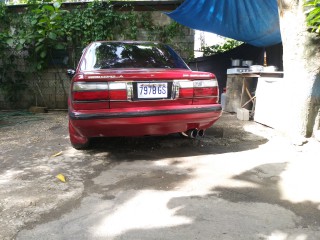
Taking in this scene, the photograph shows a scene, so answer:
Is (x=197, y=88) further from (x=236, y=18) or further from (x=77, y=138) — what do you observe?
(x=236, y=18)

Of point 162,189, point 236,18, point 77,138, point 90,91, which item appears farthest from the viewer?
point 236,18

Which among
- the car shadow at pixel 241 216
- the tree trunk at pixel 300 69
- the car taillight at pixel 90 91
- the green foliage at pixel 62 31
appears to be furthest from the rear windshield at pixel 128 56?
the green foliage at pixel 62 31

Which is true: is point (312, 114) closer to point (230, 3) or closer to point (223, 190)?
point (223, 190)

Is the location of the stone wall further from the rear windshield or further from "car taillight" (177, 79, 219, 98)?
"car taillight" (177, 79, 219, 98)

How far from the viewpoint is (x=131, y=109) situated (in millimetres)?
2793

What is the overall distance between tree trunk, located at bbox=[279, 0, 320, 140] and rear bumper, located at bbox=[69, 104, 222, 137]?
4.16 feet

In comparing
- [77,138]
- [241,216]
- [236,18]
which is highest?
[236,18]

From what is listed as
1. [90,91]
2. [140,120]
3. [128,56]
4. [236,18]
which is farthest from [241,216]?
[236,18]

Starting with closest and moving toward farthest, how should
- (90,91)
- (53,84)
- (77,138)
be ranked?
1. (90,91)
2. (77,138)
3. (53,84)

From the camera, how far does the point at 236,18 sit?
6074 mm

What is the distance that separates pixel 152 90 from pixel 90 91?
615 millimetres

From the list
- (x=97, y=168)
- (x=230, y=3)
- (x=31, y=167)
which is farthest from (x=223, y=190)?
(x=230, y=3)

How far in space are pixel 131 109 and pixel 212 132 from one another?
2.03 metres

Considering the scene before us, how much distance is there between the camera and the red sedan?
2707 mm
